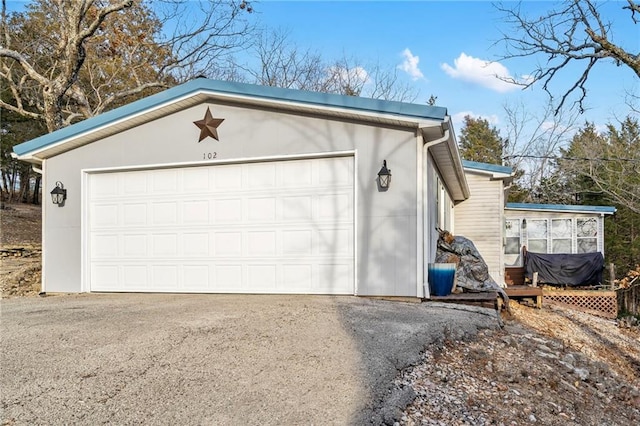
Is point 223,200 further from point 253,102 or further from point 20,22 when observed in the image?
point 20,22

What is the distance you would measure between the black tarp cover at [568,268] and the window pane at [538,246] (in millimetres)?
733

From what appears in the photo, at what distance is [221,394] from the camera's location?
3166 millimetres

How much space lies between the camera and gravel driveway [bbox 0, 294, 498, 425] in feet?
9.66

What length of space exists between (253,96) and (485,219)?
779cm

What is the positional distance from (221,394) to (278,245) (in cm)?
424

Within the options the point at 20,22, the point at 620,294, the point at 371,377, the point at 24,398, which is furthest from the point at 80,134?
the point at 620,294

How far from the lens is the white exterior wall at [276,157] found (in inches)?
265

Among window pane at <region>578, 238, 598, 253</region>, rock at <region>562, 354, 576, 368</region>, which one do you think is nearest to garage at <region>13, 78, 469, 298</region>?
rock at <region>562, 354, 576, 368</region>

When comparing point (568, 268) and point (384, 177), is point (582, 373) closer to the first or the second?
point (384, 177)

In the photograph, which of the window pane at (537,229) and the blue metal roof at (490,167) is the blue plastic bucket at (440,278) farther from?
the window pane at (537,229)

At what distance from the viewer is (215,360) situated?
3760mm

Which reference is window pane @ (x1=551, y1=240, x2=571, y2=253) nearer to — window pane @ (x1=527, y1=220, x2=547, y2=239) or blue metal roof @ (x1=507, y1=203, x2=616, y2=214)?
window pane @ (x1=527, y1=220, x2=547, y2=239)

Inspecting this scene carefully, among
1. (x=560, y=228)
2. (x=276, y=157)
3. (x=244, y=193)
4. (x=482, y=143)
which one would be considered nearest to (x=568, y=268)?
(x=560, y=228)

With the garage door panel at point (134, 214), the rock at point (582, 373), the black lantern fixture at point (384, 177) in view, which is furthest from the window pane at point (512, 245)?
the garage door panel at point (134, 214)
